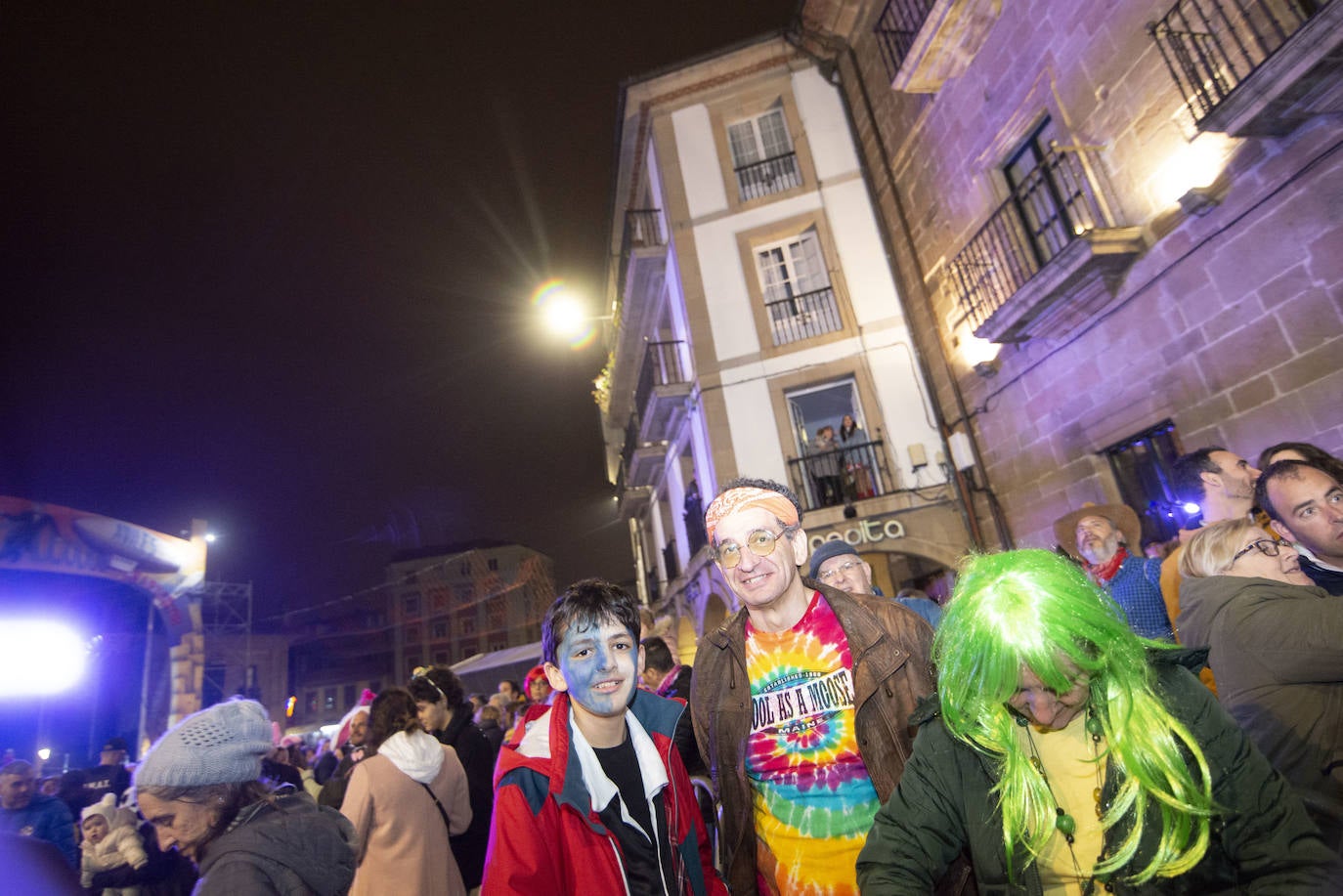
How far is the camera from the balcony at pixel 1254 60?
480 centimetres

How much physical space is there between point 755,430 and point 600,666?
976 centimetres

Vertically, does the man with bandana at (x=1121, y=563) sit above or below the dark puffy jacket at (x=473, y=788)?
above

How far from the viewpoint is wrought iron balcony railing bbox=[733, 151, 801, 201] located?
521 inches

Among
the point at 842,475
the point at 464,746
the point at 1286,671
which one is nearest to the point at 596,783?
the point at 1286,671

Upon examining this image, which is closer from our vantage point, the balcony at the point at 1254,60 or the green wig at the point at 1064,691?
the green wig at the point at 1064,691

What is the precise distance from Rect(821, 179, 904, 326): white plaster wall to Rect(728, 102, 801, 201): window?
3.49ft

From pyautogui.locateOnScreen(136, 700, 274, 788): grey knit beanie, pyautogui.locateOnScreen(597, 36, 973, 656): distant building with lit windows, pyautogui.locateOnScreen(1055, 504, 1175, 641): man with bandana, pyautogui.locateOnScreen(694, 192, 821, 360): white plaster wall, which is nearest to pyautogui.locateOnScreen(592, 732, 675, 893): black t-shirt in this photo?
pyautogui.locateOnScreen(136, 700, 274, 788): grey knit beanie

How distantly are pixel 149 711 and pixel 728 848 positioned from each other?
62.3ft

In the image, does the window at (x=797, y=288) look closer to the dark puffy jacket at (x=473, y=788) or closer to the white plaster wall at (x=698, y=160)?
the white plaster wall at (x=698, y=160)

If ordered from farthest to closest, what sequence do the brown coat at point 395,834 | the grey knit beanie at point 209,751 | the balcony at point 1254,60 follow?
the balcony at point 1254,60 < the brown coat at point 395,834 < the grey knit beanie at point 209,751

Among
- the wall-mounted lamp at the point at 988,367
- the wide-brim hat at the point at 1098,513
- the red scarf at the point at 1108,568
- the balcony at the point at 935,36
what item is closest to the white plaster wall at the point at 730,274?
the balcony at the point at 935,36

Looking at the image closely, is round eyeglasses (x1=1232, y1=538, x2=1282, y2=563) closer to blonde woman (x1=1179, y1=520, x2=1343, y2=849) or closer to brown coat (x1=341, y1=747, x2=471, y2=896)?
blonde woman (x1=1179, y1=520, x2=1343, y2=849)

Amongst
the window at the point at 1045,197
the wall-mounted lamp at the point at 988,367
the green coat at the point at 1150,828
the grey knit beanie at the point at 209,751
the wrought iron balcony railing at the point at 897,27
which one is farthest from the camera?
the wrought iron balcony railing at the point at 897,27

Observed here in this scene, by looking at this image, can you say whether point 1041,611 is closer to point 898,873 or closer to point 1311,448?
point 898,873
